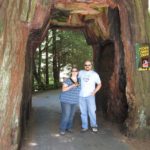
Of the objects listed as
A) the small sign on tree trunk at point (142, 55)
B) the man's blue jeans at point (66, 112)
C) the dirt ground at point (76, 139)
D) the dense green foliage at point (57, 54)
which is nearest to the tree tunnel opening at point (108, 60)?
the dirt ground at point (76, 139)

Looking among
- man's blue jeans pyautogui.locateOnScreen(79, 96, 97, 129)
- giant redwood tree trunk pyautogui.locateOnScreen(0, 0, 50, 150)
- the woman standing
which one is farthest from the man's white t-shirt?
giant redwood tree trunk pyautogui.locateOnScreen(0, 0, 50, 150)

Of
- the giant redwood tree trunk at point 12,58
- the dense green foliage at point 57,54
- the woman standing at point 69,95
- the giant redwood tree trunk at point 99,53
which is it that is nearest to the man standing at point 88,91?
the woman standing at point 69,95

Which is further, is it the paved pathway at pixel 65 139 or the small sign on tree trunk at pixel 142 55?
the small sign on tree trunk at pixel 142 55

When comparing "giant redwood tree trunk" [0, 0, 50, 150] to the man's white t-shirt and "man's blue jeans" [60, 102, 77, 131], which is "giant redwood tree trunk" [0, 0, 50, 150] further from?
the man's white t-shirt

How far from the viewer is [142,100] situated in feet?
28.5

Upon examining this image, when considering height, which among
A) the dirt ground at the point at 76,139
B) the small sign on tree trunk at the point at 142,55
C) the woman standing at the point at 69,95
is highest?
the small sign on tree trunk at the point at 142,55

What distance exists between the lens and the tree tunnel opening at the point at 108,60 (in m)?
9.55

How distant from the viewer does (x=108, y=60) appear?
11336 mm

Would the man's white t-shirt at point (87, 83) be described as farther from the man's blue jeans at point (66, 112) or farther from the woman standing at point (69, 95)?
the man's blue jeans at point (66, 112)

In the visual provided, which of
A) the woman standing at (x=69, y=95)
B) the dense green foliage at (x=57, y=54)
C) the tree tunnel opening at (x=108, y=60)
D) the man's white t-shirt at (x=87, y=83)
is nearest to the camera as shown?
the woman standing at (x=69, y=95)

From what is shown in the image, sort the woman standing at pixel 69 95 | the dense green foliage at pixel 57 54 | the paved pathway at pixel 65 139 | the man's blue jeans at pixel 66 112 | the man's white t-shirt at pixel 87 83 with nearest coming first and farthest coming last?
the paved pathway at pixel 65 139 < the woman standing at pixel 69 95 < the man's blue jeans at pixel 66 112 < the man's white t-shirt at pixel 87 83 < the dense green foliage at pixel 57 54

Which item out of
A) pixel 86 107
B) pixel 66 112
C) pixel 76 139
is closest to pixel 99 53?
pixel 86 107

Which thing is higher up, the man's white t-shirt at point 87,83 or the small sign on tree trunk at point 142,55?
the small sign on tree trunk at point 142,55

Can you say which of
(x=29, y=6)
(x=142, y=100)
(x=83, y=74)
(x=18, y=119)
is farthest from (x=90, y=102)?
(x=29, y=6)
